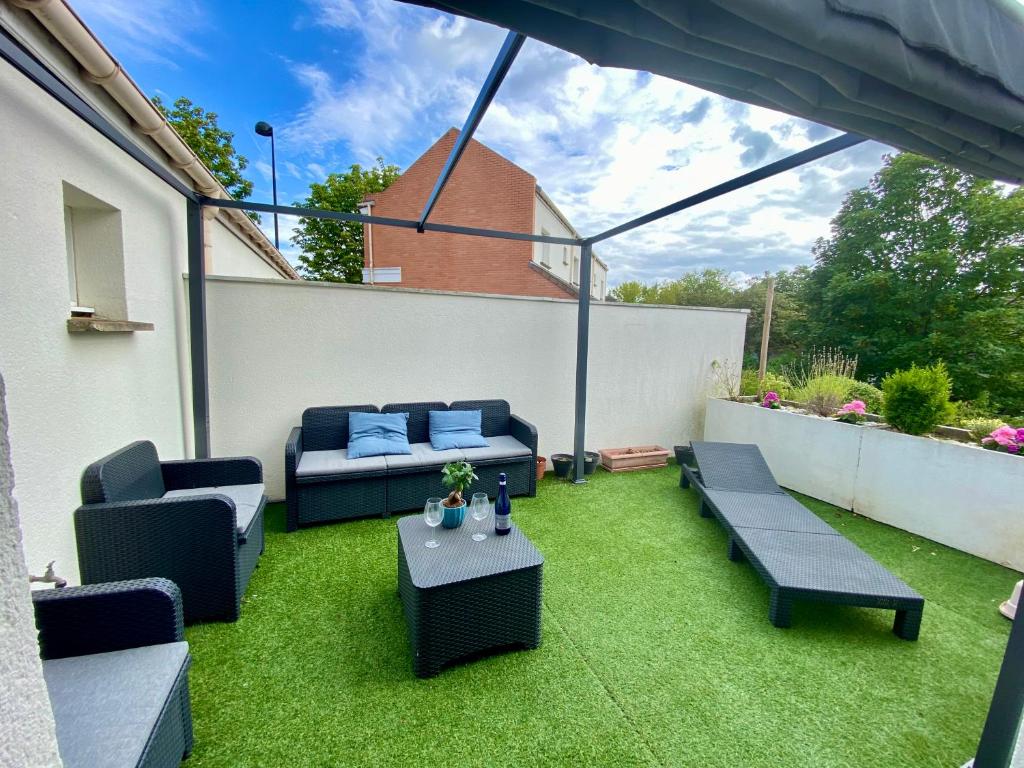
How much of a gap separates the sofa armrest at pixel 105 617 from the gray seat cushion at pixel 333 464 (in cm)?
198

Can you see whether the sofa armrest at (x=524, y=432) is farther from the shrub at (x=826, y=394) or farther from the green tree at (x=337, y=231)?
the green tree at (x=337, y=231)

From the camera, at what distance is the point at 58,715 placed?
1375 mm

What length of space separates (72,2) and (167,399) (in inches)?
106

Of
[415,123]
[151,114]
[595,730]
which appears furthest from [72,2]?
[595,730]

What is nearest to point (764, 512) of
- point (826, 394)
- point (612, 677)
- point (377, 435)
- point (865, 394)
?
point (612, 677)

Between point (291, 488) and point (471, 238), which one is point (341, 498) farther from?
point (471, 238)

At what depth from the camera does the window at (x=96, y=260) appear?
287 cm

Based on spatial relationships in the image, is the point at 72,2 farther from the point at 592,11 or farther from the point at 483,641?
the point at 483,641

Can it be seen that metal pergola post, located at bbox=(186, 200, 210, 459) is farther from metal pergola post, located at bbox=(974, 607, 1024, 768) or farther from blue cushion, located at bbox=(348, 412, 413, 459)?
metal pergola post, located at bbox=(974, 607, 1024, 768)

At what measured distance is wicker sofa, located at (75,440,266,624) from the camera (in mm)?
2420

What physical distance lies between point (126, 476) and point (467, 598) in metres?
2.38

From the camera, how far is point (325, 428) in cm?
439

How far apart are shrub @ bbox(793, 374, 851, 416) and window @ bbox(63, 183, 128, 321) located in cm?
693

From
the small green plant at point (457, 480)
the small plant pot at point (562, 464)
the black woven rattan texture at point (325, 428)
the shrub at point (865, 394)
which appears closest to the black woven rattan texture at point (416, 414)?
the black woven rattan texture at point (325, 428)
